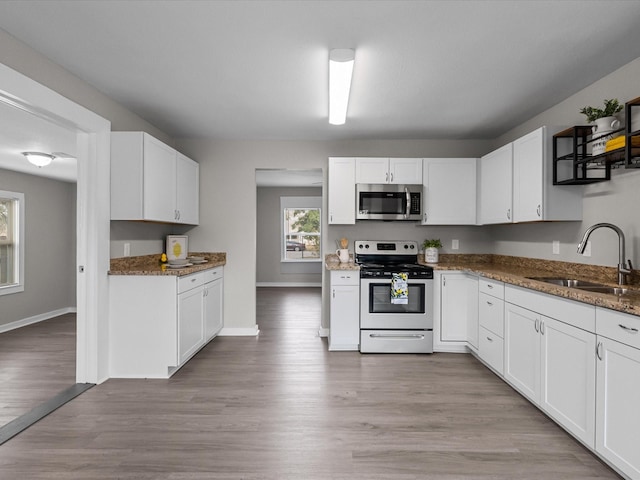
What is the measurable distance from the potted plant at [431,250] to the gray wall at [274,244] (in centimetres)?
483

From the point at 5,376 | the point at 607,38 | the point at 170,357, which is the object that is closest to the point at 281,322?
the point at 170,357

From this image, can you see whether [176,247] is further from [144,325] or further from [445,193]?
[445,193]

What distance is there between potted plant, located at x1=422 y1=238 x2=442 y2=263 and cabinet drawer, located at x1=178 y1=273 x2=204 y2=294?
2.52 meters

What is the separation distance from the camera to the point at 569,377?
221cm

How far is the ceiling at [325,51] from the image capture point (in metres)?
2.02

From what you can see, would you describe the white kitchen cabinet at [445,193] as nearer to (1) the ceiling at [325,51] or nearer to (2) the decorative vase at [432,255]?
(2) the decorative vase at [432,255]

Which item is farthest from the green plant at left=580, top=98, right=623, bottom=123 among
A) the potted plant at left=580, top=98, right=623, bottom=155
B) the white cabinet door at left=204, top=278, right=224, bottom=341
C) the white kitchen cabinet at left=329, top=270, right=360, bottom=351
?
the white cabinet door at left=204, top=278, right=224, bottom=341

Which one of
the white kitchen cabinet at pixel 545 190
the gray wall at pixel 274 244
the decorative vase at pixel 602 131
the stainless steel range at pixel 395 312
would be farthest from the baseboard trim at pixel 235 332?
the gray wall at pixel 274 244

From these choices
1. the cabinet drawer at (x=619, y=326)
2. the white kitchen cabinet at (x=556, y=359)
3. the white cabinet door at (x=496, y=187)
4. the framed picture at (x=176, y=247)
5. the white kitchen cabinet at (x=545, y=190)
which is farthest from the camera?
the framed picture at (x=176, y=247)

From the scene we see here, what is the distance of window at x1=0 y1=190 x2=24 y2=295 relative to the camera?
5.31 m

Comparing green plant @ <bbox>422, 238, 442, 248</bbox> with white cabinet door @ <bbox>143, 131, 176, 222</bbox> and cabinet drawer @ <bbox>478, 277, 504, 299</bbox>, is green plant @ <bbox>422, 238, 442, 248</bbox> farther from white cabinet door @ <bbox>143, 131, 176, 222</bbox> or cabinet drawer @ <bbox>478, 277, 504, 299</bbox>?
white cabinet door @ <bbox>143, 131, 176, 222</bbox>

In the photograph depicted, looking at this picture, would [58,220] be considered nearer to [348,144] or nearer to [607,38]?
[348,144]

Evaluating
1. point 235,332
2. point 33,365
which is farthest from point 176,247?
point 33,365

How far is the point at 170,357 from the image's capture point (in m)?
3.23
